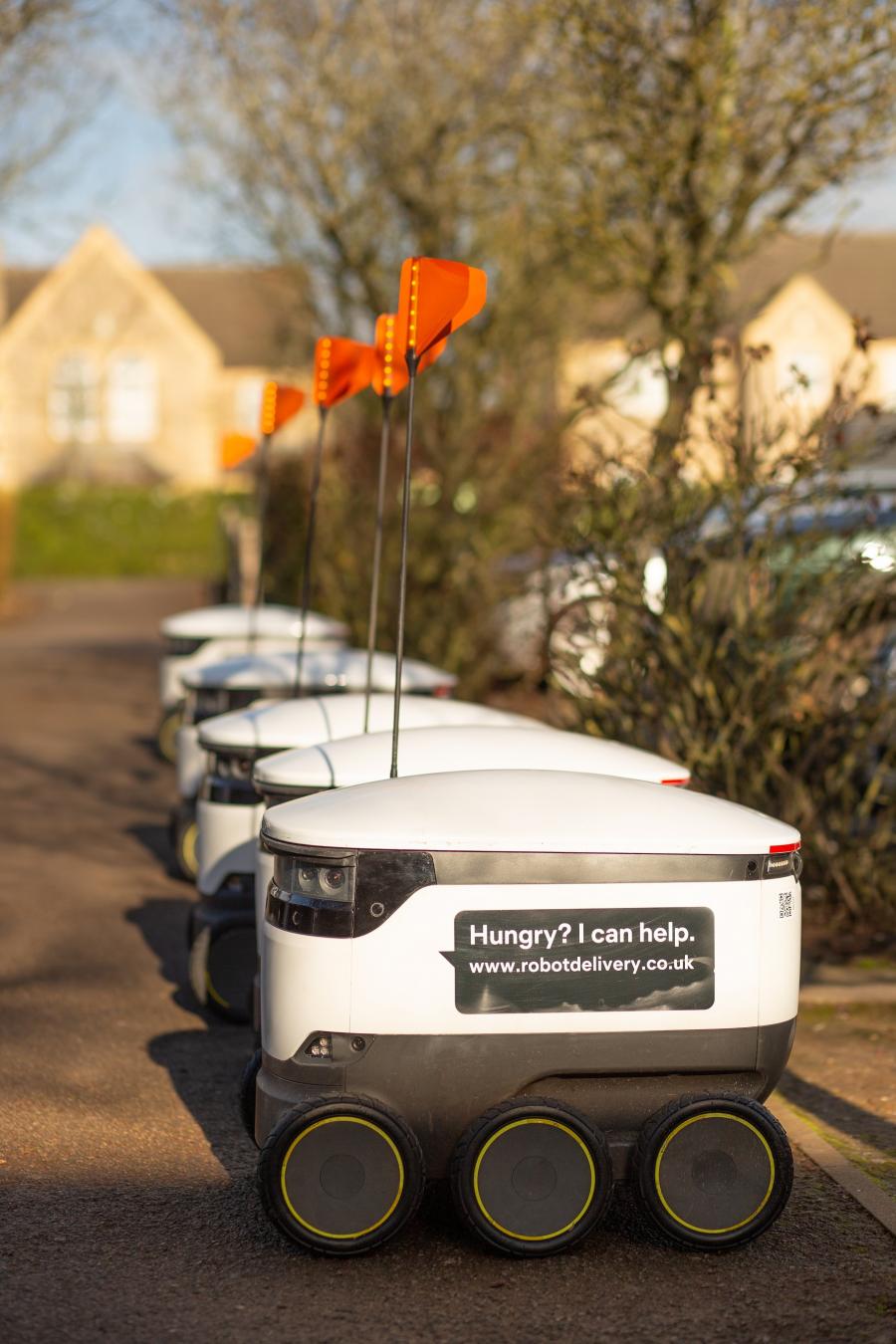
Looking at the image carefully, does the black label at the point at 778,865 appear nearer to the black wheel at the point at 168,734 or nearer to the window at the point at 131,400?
the black wheel at the point at 168,734

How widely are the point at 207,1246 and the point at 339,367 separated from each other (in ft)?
13.1

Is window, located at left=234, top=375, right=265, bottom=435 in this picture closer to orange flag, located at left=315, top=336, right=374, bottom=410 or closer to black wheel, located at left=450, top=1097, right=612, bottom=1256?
orange flag, located at left=315, top=336, right=374, bottom=410

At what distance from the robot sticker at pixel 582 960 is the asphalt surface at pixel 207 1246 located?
607mm

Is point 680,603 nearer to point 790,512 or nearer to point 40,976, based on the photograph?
point 790,512

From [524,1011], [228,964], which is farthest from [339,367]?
[524,1011]

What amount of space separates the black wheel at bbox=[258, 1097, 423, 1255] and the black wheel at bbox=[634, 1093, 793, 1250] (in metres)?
0.57

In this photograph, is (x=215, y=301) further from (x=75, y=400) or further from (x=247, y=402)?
(x=75, y=400)

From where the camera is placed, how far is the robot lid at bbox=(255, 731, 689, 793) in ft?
16.6

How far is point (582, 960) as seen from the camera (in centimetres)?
417

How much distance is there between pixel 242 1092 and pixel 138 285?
53.9m

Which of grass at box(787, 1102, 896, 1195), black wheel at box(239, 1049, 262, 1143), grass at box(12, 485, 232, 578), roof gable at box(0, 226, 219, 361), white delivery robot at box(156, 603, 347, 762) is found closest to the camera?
black wheel at box(239, 1049, 262, 1143)

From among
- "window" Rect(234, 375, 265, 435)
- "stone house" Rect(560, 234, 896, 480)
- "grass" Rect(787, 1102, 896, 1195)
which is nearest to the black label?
"grass" Rect(787, 1102, 896, 1195)

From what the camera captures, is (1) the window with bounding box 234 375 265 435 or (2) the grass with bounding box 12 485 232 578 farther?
(1) the window with bounding box 234 375 265 435

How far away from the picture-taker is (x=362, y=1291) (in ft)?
13.1
